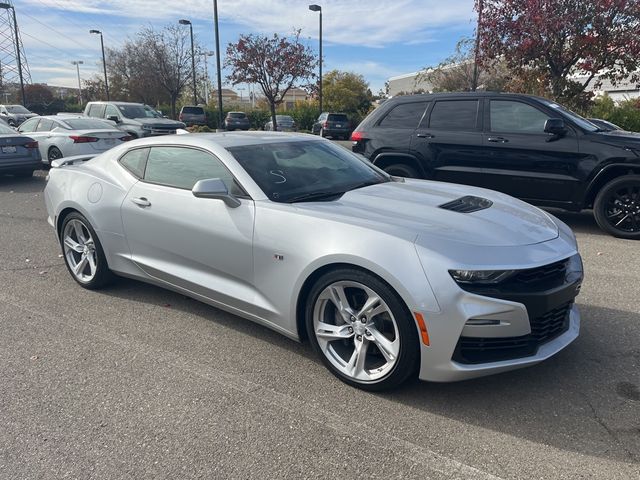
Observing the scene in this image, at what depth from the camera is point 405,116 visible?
7926 millimetres

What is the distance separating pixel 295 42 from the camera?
25.9 meters

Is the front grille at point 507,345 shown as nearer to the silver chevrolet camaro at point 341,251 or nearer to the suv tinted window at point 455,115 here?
the silver chevrolet camaro at point 341,251

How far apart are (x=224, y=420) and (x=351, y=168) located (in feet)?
7.65

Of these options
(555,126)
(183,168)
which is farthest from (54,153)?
(555,126)

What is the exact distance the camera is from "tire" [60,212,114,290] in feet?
14.9

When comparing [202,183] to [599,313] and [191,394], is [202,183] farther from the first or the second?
[599,313]

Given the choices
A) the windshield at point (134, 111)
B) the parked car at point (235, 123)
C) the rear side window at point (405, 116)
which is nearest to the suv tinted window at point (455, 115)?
the rear side window at point (405, 116)

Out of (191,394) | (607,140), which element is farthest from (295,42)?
(191,394)

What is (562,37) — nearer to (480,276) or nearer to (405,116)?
(405,116)

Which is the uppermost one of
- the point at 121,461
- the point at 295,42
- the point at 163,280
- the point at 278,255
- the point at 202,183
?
the point at 295,42

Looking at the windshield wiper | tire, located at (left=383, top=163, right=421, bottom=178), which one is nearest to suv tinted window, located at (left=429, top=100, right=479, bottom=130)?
tire, located at (left=383, top=163, right=421, bottom=178)

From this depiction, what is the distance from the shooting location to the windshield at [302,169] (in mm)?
3617

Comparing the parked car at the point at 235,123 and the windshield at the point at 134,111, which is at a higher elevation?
the windshield at the point at 134,111

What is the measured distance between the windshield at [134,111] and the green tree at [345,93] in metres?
23.2
